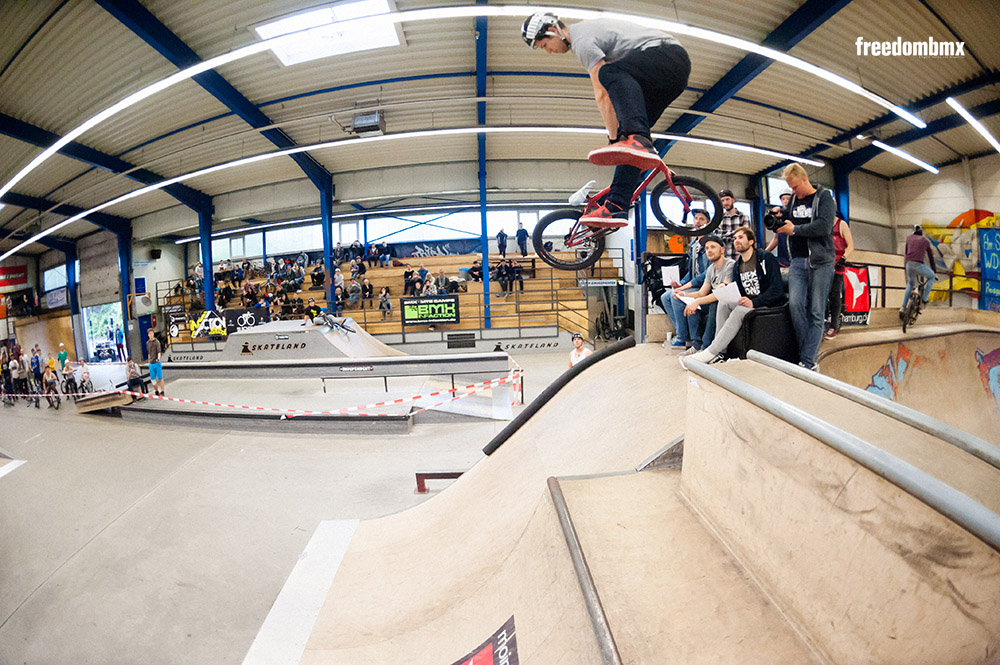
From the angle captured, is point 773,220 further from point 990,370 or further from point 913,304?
point 990,370

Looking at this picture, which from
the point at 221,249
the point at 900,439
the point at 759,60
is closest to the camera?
the point at 900,439

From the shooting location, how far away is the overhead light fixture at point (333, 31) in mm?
4797

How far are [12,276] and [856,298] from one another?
1614 centimetres

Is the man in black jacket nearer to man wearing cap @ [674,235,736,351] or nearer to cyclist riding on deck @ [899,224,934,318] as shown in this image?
man wearing cap @ [674,235,736,351]

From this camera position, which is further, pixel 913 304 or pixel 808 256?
pixel 913 304

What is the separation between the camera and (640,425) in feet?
6.96

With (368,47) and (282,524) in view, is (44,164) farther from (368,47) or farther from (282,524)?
(282,524)

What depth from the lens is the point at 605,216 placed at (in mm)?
2100

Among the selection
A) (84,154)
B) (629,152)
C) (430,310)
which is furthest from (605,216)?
(84,154)

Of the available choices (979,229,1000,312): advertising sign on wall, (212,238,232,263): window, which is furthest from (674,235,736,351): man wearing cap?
(212,238,232,263): window

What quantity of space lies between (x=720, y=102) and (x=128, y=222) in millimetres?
19491

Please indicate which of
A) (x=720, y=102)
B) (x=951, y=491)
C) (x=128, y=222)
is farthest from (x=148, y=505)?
(x=128, y=222)

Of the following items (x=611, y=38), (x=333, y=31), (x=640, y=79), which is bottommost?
(x=640, y=79)

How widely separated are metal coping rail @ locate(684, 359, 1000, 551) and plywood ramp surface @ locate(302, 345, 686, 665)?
709 millimetres
